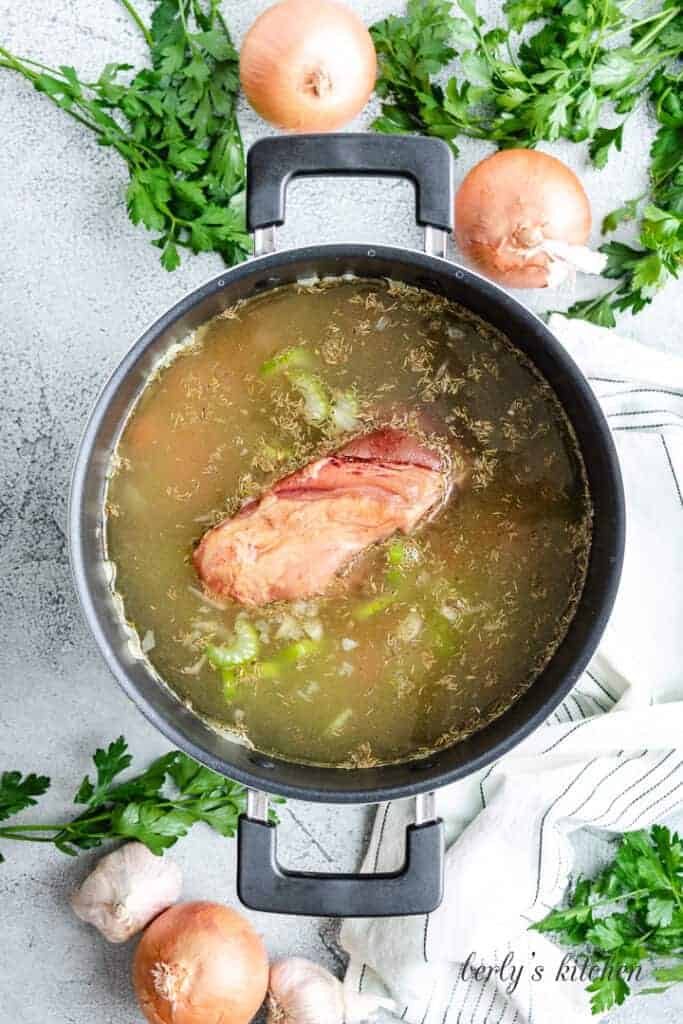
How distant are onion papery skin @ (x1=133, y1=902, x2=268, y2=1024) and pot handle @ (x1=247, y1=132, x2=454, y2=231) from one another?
145 cm

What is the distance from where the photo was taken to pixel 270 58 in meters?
2.08

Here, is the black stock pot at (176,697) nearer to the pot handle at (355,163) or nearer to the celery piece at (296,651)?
the pot handle at (355,163)

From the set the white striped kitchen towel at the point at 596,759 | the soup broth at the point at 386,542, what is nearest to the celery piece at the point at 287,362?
the soup broth at the point at 386,542

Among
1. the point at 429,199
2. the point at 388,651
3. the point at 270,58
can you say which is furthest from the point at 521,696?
the point at 270,58

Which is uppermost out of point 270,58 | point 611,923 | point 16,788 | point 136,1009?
point 270,58

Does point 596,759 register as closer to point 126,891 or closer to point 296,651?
point 296,651

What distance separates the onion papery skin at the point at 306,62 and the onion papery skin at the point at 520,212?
321 mm

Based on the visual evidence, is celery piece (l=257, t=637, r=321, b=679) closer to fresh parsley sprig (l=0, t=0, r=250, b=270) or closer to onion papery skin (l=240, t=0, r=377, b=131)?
fresh parsley sprig (l=0, t=0, r=250, b=270)

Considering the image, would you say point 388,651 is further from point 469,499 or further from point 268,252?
point 268,252

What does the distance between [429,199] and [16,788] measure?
1.45m

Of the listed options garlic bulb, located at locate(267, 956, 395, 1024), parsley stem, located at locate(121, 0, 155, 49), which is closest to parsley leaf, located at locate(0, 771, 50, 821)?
garlic bulb, located at locate(267, 956, 395, 1024)

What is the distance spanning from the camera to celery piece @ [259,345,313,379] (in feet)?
6.08

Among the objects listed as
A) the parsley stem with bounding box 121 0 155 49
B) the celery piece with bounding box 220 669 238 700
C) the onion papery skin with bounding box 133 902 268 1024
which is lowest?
the onion papery skin with bounding box 133 902 268 1024

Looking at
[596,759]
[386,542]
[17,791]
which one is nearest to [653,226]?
[386,542]
